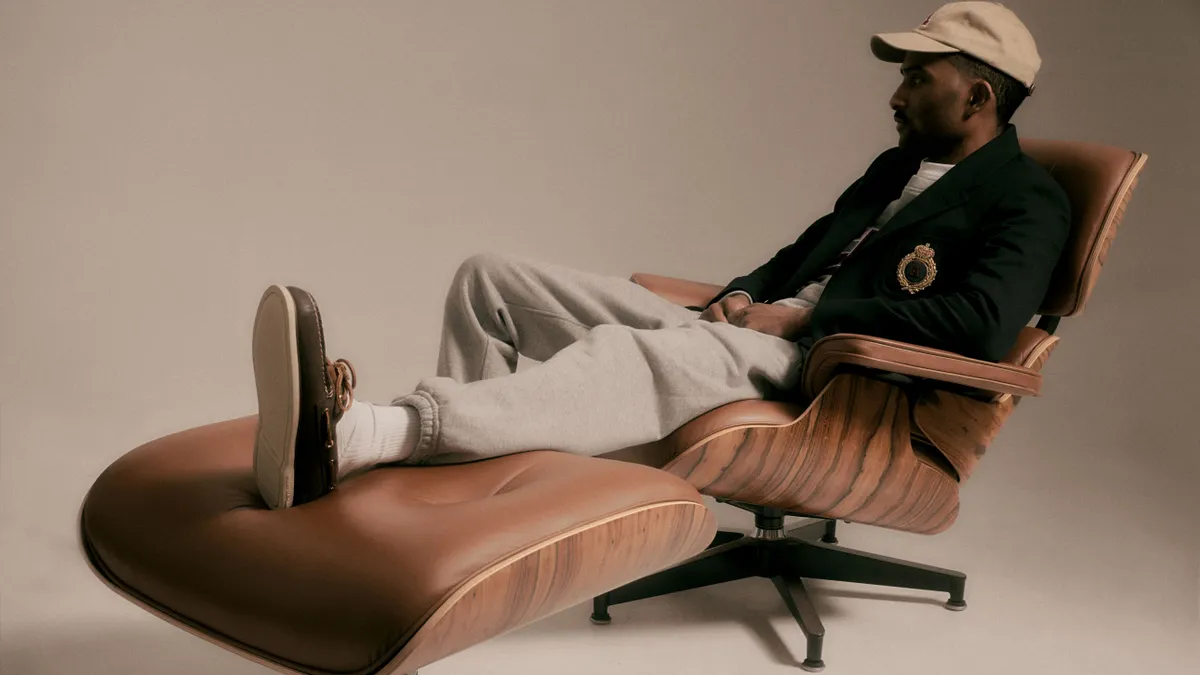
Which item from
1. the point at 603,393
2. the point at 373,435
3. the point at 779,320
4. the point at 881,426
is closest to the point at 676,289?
the point at 779,320

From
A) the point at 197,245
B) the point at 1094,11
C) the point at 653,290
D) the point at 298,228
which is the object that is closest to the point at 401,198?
the point at 298,228

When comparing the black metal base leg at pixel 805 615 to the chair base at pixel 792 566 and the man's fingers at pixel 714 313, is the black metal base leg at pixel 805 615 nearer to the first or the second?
the chair base at pixel 792 566

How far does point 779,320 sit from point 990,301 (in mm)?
363

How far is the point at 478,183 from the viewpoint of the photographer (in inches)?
142

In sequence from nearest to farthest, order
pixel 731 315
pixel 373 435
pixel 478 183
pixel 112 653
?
pixel 373 435, pixel 112 653, pixel 731 315, pixel 478 183

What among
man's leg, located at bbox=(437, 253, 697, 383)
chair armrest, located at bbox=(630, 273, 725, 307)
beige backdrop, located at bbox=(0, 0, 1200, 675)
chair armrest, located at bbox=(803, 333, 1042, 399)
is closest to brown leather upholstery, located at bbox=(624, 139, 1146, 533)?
chair armrest, located at bbox=(803, 333, 1042, 399)

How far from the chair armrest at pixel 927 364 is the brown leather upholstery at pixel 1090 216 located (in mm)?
339

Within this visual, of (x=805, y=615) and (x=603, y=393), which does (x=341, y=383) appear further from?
(x=805, y=615)

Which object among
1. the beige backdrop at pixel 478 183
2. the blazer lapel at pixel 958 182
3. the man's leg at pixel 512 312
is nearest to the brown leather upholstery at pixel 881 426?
the blazer lapel at pixel 958 182

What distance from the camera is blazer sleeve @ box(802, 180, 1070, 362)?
195cm

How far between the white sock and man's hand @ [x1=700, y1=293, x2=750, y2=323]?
85cm

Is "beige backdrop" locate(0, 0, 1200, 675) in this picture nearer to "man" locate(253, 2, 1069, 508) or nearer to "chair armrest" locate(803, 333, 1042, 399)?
"man" locate(253, 2, 1069, 508)

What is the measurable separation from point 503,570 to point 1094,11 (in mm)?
3111

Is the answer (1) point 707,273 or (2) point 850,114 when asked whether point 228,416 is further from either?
(2) point 850,114
